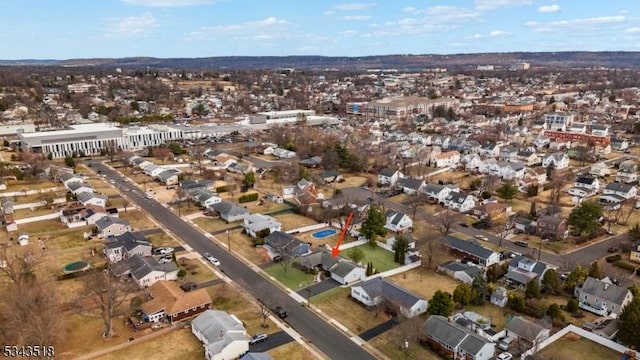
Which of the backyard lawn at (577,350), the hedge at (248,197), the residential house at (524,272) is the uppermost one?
the hedge at (248,197)

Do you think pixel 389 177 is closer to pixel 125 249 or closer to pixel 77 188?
pixel 125 249

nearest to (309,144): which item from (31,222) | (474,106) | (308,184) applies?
(308,184)

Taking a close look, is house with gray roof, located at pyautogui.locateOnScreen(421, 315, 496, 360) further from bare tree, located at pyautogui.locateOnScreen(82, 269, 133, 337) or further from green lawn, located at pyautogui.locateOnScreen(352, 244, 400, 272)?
bare tree, located at pyautogui.locateOnScreen(82, 269, 133, 337)

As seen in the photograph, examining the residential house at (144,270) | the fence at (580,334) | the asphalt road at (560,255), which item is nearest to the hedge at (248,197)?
the residential house at (144,270)

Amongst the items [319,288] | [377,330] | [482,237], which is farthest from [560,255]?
[319,288]

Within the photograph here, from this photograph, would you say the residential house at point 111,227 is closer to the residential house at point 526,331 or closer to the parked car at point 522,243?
the residential house at point 526,331

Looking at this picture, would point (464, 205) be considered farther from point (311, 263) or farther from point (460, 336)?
point (460, 336)

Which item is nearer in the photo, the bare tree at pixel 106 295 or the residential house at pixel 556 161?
the bare tree at pixel 106 295

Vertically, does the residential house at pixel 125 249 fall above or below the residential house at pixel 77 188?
below
